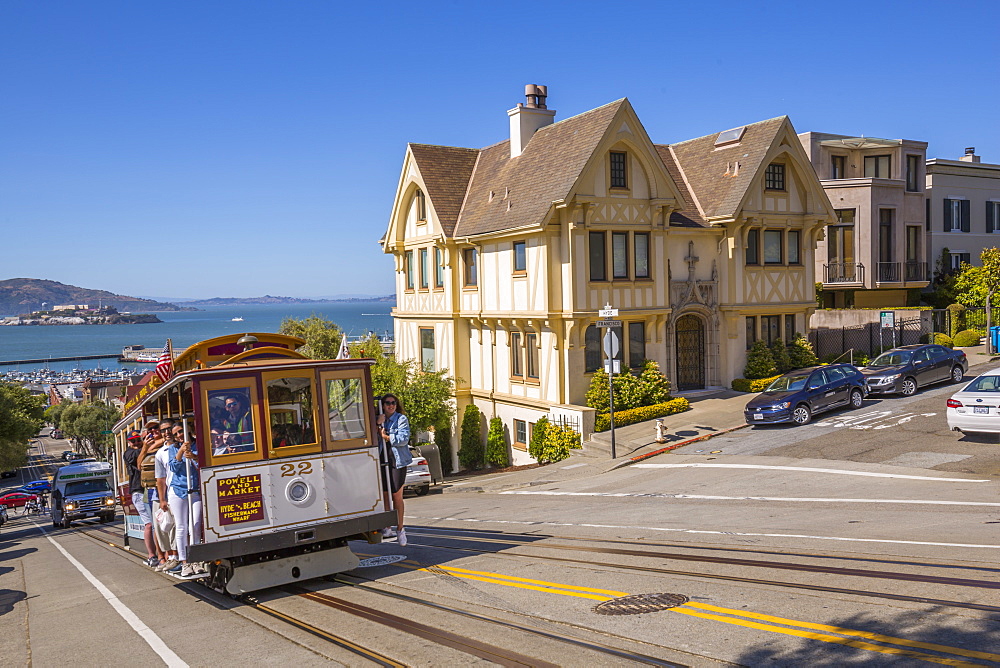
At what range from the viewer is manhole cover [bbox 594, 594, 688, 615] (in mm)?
7988

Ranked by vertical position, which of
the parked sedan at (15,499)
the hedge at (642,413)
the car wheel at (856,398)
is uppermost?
the car wheel at (856,398)

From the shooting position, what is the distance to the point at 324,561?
10.6 meters

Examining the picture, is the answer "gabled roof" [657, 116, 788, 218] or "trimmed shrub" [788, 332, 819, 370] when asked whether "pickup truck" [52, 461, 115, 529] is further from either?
"trimmed shrub" [788, 332, 819, 370]

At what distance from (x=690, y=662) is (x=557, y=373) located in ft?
70.7

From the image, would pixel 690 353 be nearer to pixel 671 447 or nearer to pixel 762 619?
pixel 671 447

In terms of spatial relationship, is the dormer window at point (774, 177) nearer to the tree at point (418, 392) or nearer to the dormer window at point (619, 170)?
the dormer window at point (619, 170)

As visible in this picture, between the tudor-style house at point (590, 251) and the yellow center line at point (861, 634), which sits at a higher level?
the tudor-style house at point (590, 251)

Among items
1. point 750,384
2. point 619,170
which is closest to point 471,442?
point 750,384

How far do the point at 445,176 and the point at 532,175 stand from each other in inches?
223

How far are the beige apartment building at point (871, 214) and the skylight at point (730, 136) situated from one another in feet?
27.6

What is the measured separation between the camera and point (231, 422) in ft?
32.2

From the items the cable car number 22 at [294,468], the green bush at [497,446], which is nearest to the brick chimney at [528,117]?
the green bush at [497,446]

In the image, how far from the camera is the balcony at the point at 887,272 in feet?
129

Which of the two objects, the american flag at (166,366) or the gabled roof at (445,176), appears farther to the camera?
the gabled roof at (445,176)
